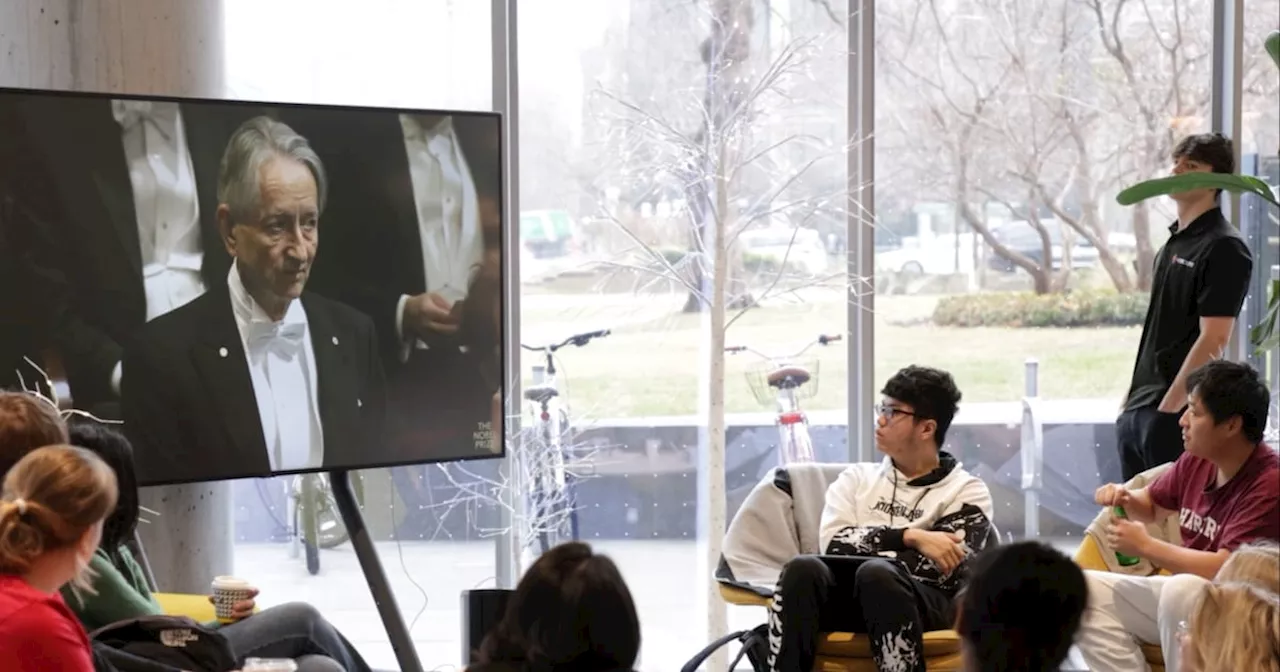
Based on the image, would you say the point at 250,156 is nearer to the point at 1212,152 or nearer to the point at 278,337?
the point at 278,337

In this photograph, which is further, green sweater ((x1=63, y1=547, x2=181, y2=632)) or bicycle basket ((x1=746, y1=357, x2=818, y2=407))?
bicycle basket ((x1=746, y1=357, x2=818, y2=407))

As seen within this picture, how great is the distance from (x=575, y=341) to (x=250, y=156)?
142cm

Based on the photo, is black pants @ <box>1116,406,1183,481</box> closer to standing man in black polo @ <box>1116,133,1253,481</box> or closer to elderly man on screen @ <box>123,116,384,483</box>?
standing man in black polo @ <box>1116,133,1253,481</box>

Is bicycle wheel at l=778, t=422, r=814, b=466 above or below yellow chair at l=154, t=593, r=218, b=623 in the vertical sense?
above

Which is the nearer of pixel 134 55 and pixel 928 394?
pixel 928 394

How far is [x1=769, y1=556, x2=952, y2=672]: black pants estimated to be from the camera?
3.64m

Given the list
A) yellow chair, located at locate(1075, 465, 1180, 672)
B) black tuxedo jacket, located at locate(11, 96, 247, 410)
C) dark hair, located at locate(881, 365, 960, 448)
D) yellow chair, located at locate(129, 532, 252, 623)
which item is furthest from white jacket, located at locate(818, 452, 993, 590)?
black tuxedo jacket, located at locate(11, 96, 247, 410)

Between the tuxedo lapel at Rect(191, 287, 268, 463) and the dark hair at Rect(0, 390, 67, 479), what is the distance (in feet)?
2.83

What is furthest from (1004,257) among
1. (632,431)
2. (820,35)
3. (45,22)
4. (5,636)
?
(5,636)

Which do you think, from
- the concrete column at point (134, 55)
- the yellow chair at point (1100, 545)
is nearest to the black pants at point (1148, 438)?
→ the yellow chair at point (1100, 545)

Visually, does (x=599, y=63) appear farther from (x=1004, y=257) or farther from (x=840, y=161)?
(x=1004, y=257)

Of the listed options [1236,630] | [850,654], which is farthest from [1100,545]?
[1236,630]

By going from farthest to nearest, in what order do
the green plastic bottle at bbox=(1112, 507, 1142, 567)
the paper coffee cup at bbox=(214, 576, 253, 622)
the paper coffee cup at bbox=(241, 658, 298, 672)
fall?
1. the green plastic bottle at bbox=(1112, 507, 1142, 567)
2. the paper coffee cup at bbox=(214, 576, 253, 622)
3. the paper coffee cup at bbox=(241, 658, 298, 672)

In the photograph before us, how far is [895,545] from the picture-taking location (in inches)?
152
